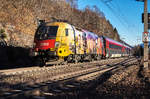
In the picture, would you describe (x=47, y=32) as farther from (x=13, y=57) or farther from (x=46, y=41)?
(x=13, y=57)

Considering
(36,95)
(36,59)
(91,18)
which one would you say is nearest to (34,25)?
(36,59)

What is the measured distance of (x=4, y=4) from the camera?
73.6ft

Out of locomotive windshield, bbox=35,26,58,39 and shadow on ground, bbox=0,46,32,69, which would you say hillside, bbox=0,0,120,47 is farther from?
locomotive windshield, bbox=35,26,58,39

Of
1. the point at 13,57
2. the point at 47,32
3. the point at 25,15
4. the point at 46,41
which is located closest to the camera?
the point at 46,41

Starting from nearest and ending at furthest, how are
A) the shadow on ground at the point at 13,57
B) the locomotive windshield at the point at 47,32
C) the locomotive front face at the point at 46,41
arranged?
the locomotive front face at the point at 46,41 < the locomotive windshield at the point at 47,32 < the shadow on ground at the point at 13,57

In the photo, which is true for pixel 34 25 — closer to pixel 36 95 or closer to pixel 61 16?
pixel 61 16

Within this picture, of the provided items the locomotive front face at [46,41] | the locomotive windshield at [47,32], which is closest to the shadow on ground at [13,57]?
the locomotive front face at [46,41]

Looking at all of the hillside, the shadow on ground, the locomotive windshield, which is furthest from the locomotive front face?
the hillside

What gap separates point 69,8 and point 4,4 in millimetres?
21049

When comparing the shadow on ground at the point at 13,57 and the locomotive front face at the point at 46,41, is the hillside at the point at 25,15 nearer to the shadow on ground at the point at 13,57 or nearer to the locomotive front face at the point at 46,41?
the shadow on ground at the point at 13,57

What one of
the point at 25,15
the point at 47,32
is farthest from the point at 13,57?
the point at 25,15

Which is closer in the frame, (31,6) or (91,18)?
(31,6)

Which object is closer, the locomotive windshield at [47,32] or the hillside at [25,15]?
the locomotive windshield at [47,32]

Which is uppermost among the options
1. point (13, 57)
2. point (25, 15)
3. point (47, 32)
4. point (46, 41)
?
point (25, 15)
